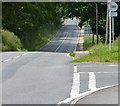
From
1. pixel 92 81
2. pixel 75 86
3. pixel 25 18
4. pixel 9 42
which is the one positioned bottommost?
pixel 9 42

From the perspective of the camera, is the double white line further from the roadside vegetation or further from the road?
the roadside vegetation

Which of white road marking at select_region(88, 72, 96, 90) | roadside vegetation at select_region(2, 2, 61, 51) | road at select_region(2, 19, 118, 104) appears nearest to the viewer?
road at select_region(2, 19, 118, 104)

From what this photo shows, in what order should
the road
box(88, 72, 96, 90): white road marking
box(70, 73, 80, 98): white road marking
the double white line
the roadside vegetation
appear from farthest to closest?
1. the roadside vegetation
2. box(88, 72, 96, 90): white road marking
3. the double white line
4. box(70, 73, 80, 98): white road marking
5. the road

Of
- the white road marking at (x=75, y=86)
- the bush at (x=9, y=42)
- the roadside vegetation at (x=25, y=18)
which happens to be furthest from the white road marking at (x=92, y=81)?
the roadside vegetation at (x=25, y=18)

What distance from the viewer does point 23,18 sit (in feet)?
216

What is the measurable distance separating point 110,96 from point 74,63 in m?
11.9

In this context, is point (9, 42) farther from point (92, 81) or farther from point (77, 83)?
point (77, 83)

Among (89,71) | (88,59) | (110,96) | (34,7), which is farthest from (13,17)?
(110,96)

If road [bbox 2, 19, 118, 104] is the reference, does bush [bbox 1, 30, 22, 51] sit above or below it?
below

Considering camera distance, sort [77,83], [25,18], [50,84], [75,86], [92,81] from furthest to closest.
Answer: [25,18] < [92,81] < [77,83] < [50,84] < [75,86]

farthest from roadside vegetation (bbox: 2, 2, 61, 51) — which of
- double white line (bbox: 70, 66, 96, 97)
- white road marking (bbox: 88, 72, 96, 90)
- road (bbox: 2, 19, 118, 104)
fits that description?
white road marking (bbox: 88, 72, 96, 90)

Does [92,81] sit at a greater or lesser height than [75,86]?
lesser

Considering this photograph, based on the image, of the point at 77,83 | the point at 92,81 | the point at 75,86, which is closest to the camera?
the point at 75,86

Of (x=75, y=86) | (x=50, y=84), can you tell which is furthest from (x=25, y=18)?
(x=75, y=86)
